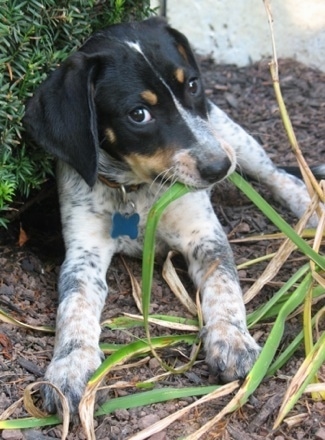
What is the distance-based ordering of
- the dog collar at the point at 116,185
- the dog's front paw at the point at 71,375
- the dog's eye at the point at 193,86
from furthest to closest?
the dog collar at the point at 116,185 < the dog's eye at the point at 193,86 < the dog's front paw at the point at 71,375

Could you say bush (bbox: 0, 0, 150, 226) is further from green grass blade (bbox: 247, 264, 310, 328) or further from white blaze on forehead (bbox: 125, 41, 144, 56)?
green grass blade (bbox: 247, 264, 310, 328)

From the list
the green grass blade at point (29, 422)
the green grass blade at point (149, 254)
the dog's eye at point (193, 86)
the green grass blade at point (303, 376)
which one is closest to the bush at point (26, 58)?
the dog's eye at point (193, 86)

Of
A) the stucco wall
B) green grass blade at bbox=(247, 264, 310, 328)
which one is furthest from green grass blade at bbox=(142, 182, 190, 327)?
the stucco wall

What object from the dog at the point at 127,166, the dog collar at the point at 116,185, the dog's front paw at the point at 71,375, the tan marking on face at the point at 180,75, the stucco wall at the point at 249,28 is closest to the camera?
the dog's front paw at the point at 71,375

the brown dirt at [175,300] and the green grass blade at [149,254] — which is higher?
the green grass blade at [149,254]

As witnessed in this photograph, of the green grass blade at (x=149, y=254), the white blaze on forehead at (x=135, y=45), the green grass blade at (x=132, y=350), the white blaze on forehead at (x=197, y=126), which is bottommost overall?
the green grass blade at (x=132, y=350)

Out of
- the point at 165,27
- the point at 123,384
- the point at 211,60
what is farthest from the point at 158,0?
the point at 123,384

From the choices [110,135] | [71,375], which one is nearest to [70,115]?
[110,135]

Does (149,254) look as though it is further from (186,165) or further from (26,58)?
(26,58)

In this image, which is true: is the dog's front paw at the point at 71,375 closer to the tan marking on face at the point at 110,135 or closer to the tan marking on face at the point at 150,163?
the tan marking on face at the point at 150,163
